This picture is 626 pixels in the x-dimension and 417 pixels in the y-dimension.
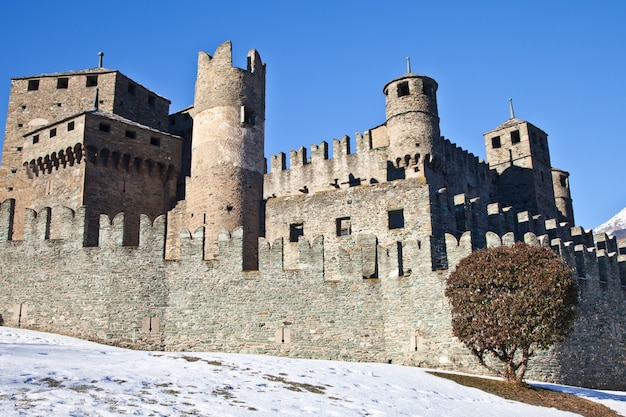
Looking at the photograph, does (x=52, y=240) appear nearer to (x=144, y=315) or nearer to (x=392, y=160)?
(x=144, y=315)

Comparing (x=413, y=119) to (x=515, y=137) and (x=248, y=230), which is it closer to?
(x=248, y=230)

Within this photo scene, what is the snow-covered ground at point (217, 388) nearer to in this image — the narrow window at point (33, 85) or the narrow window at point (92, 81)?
the narrow window at point (92, 81)

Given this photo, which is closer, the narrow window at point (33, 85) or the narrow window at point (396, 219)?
the narrow window at point (396, 219)

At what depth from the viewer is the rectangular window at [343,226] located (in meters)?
28.9

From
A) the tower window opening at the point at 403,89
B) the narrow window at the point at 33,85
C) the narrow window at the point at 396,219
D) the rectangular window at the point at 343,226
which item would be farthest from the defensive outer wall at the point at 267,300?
the narrow window at the point at 33,85

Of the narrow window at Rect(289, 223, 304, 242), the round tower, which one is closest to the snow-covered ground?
the narrow window at Rect(289, 223, 304, 242)

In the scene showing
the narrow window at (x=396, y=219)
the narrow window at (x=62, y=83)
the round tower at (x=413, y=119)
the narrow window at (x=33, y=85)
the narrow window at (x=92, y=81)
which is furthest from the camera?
the narrow window at (x=33, y=85)

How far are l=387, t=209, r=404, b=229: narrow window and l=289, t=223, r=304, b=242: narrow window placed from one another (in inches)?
159

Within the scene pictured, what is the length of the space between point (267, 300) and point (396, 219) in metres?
8.33

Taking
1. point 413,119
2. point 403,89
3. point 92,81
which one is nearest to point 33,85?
point 92,81

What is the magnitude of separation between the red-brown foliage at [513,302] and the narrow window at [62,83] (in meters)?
25.2

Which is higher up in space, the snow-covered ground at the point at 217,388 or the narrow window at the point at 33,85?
the narrow window at the point at 33,85

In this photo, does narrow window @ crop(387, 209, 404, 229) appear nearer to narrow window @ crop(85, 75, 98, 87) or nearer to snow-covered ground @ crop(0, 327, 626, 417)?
snow-covered ground @ crop(0, 327, 626, 417)

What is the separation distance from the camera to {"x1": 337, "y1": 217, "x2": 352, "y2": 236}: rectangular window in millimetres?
28873
